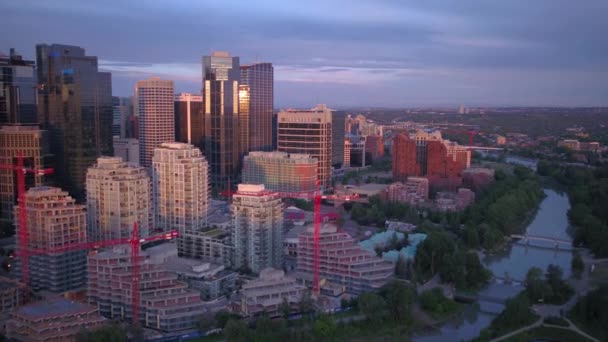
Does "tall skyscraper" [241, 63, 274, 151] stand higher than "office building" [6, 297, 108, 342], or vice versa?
"tall skyscraper" [241, 63, 274, 151]

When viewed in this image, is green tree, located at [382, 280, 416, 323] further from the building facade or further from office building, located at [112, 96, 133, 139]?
office building, located at [112, 96, 133, 139]

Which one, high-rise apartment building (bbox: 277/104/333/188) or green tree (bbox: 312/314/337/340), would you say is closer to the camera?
green tree (bbox: 312/314/337/340)

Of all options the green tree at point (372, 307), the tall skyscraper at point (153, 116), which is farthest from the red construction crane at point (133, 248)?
the tall skyscraper at point (153, 116)

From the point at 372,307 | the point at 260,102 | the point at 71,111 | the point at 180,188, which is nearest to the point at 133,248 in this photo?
the point at 372,307

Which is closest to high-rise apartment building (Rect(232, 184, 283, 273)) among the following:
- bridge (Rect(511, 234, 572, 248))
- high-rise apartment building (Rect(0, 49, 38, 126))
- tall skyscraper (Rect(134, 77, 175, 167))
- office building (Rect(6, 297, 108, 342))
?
office building (Rect(6, 297, 108, 342))

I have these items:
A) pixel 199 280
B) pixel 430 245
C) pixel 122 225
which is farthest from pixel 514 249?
pixel 122 225

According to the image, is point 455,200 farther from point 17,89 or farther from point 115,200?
point 17,89

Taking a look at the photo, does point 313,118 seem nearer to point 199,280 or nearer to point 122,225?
point 122,225

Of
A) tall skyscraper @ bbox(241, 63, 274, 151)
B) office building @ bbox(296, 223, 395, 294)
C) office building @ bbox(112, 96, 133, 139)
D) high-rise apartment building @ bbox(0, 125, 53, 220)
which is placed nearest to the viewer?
office building @ bbox(296, 223, 395, 294)
